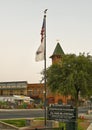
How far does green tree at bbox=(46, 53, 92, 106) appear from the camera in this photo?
1459 inches

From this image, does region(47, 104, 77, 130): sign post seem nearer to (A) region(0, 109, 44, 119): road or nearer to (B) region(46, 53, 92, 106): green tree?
(B) region(46, 53, 92, 106): green tree

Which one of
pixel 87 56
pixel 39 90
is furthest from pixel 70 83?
pixel 39 90

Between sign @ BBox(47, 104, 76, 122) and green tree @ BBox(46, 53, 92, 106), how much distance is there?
647 inches

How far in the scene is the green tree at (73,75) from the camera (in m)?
37.1

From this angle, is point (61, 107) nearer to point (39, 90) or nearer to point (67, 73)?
point (67, 73)

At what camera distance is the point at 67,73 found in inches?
1502

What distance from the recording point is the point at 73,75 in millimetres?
37031

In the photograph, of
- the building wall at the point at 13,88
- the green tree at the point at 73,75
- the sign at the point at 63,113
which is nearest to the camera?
the sign at the point at 63,113

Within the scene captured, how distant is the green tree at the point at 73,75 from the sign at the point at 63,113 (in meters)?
16.4

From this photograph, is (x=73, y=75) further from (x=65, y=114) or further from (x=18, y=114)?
(x=65, y=114)

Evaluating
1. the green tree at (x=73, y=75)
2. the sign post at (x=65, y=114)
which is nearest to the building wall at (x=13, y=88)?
the green tree at (x=73, y=75)

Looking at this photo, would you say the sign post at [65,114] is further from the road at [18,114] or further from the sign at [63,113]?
the road at [18,114]

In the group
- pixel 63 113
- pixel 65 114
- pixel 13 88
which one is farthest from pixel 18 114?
pixel 13 88

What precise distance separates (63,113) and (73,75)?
17368 mm
